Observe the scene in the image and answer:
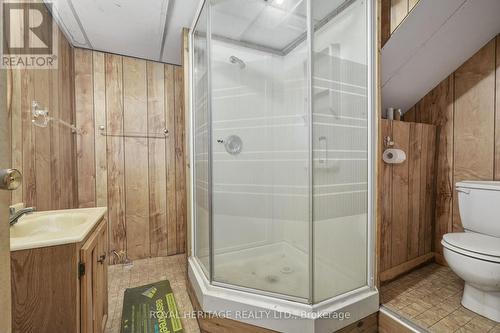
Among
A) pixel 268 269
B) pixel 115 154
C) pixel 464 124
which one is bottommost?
pixel 268 269

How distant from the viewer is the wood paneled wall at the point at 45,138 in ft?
3.91

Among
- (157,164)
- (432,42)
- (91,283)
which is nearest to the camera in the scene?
(91,283)

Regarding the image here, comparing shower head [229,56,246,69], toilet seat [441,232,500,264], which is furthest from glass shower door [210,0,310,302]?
toilet seat [441,232,500,264]

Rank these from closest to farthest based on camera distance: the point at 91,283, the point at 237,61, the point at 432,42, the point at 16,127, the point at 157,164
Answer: the point at 91,283 < the point at 16,127 < the point at 432,42 < the point at 237,61 < the point at 157,164

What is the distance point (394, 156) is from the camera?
1673 millimetres

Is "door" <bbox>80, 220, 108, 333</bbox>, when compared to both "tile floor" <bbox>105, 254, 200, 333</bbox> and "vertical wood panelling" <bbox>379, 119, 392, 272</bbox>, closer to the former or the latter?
"tile floor" <bbox>105, 254, 200, 333</bbox>

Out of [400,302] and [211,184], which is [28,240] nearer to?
[211,184]

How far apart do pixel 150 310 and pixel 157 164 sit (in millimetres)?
1311

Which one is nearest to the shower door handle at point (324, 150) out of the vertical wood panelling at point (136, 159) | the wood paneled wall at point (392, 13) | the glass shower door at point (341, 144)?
the glass shower door at point (341, 144)

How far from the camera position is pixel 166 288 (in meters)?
1.86

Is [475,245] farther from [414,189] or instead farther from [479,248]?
[414,189]

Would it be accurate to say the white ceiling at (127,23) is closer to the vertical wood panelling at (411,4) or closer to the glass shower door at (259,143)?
the glass shower door at (259,143)


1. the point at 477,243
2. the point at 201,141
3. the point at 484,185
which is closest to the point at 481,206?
the point at 484,185

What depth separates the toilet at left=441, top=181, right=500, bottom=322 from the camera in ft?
4.16
